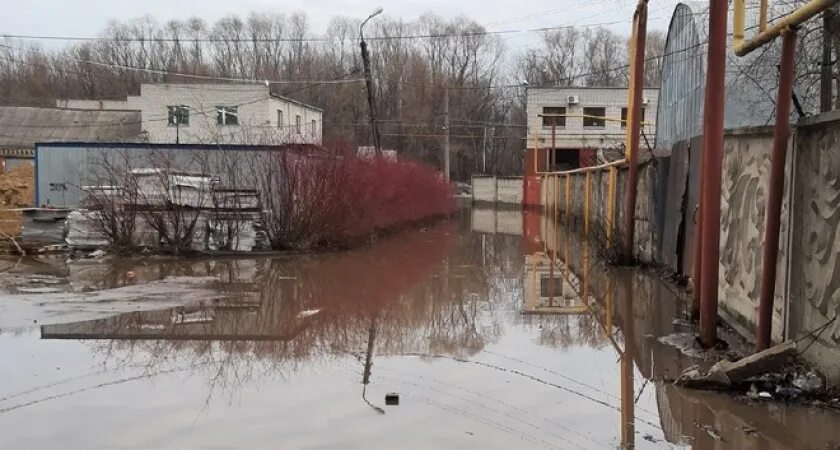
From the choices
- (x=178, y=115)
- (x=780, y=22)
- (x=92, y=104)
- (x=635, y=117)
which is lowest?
(x=635, y=117)

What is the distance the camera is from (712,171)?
699cm

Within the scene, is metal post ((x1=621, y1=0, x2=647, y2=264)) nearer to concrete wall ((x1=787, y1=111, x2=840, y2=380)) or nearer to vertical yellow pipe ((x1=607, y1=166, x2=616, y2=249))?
vertical yellow pipe ((x1=607, y1=166, x2=616, y2=249))

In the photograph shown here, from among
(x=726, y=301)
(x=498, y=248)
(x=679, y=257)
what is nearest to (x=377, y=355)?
(x=726, y=301)

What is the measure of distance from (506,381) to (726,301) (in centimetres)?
323

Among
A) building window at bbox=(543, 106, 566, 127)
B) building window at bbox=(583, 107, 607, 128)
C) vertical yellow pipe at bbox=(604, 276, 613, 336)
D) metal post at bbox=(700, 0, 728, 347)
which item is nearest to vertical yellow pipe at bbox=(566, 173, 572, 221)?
vertical yellow pipe at bbox=(604, 276, 613, 336)

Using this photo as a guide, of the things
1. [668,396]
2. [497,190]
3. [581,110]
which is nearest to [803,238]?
[668,396]

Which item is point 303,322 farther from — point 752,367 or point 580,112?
point 580,112

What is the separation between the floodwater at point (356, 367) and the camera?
4.95 m

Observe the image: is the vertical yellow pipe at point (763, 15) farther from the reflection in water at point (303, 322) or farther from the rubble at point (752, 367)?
the reflection in water at point (303, 322)

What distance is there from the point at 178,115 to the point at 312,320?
125 ft

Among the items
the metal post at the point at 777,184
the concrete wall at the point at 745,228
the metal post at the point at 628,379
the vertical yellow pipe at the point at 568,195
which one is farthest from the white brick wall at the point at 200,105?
the metal post at the point at 777,184

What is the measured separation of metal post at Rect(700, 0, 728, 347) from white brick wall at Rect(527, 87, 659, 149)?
4034 centimetres

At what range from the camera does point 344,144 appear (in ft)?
57.7

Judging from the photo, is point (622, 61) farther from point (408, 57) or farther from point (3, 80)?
point (3, 80)
